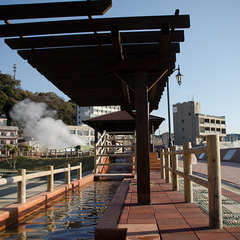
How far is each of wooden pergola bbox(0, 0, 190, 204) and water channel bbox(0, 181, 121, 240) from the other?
3.58ft

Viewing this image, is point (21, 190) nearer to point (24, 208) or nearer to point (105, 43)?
point (24, 208)

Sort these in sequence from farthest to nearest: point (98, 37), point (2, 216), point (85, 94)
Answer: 1. point (85, 94)
2. point (98, 37)
3. point (2, 216)

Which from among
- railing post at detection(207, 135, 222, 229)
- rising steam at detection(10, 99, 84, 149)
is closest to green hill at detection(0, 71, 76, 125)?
rising steam at detection(10, 99, 84, 149)

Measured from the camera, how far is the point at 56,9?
4203mm

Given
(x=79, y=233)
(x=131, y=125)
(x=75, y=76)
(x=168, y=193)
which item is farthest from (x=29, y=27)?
(x=131, y=125)

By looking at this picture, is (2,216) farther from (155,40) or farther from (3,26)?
(155,40)

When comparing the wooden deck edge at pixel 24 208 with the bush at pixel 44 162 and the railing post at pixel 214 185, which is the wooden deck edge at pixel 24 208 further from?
the bush at pixel 44 162

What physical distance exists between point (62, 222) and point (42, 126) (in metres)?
97.4

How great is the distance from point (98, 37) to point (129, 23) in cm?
69

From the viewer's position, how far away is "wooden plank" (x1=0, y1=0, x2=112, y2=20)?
4.15 metres

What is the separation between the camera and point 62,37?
4875 mm

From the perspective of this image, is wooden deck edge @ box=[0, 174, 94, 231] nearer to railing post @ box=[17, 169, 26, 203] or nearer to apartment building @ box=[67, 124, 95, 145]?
railing post @ box=[17, 169, 26, 203]

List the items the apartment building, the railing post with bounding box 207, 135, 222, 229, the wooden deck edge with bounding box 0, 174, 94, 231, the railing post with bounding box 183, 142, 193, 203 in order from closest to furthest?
the railing post with bounding box 207, 135, 222, 229, the wooden deck edge with bounding box 0, 174, 94, 231, the railing post with bounding box 183, 142, 193, 203, the apartment building

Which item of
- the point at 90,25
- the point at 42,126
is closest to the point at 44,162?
Answer: the point at 90,25
